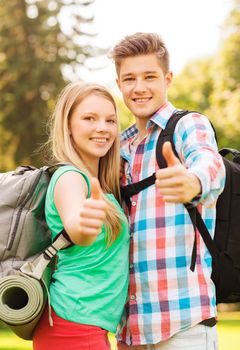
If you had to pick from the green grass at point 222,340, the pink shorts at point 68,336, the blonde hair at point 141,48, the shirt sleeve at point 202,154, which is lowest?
the green grass at point 222,340

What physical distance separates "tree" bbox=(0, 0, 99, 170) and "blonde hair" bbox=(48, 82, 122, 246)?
24.3m

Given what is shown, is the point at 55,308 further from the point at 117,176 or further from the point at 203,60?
the point at 203,60

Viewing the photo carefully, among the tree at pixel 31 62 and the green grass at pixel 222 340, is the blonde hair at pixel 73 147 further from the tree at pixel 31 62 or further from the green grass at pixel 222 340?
the tree at pixel 31 62

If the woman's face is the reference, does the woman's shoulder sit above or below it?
below

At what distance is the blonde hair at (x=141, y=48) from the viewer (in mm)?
4152

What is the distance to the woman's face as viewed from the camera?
154 inches

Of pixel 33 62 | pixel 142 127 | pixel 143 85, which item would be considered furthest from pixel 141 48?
pixel 33 62

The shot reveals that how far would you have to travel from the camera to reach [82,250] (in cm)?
362

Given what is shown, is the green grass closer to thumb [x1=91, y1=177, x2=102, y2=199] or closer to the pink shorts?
the pink shorts

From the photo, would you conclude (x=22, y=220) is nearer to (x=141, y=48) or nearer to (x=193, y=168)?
(x=193, y=168)

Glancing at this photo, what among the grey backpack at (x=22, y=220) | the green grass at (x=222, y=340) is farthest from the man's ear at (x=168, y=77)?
the green grass at (x=222, y=340)

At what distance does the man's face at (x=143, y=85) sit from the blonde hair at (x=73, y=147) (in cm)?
13

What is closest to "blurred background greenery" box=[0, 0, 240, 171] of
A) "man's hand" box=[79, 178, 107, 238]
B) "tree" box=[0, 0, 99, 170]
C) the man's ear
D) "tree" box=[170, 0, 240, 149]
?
"tree" box=[0, 0, 99, 170]

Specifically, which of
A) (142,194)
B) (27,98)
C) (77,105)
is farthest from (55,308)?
(27,98)
